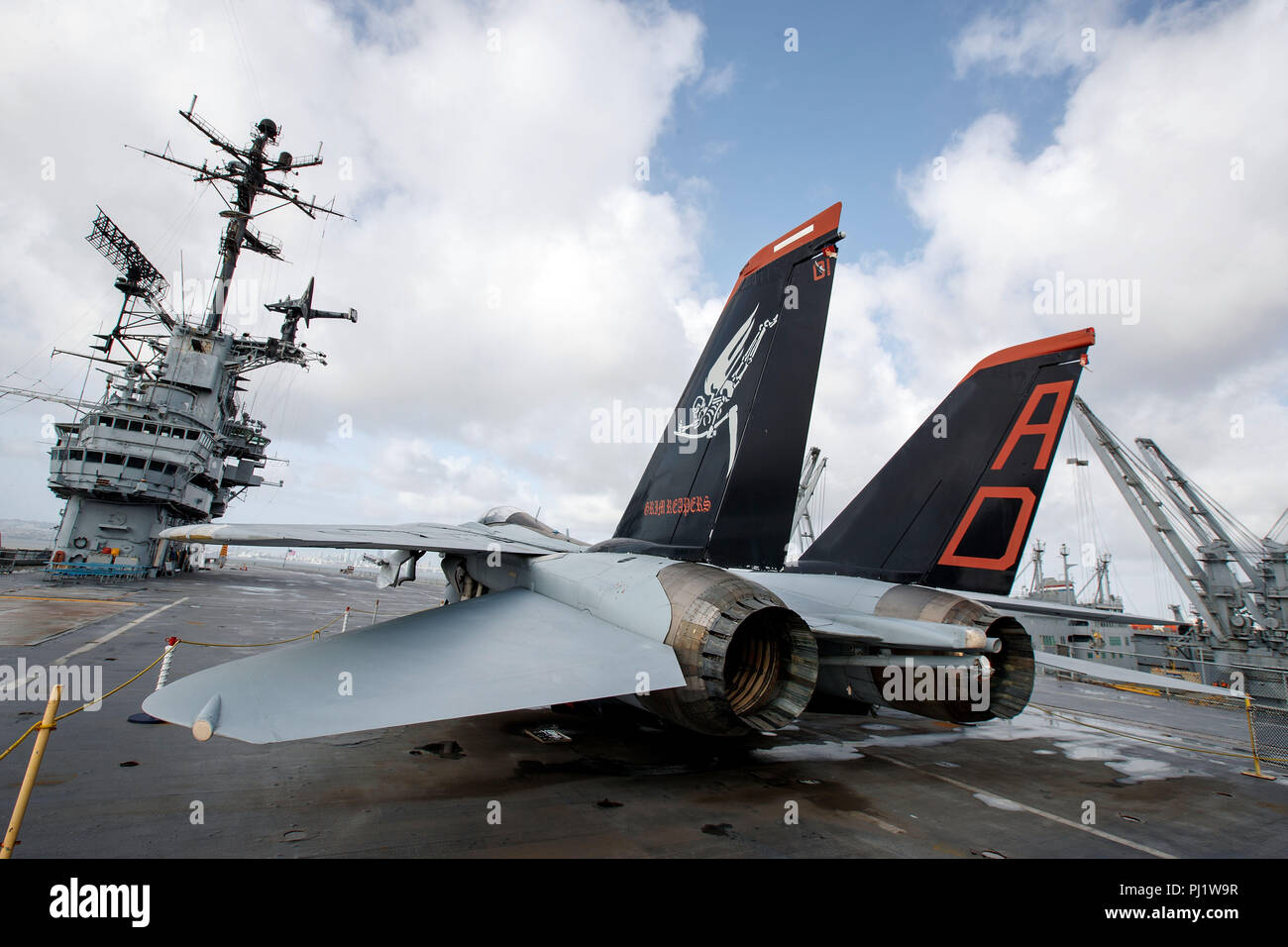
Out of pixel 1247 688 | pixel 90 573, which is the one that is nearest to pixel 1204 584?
pixel 1247 688

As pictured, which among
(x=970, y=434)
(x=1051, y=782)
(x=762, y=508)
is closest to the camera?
(x=762, y=508)

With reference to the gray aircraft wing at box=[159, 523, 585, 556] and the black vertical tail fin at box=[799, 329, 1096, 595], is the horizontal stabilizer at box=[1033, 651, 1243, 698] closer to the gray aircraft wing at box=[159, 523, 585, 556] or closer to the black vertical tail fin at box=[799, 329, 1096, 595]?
the black vertical tail fin at box=[799, 329, 1096, 595]

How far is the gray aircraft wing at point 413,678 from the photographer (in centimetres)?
277

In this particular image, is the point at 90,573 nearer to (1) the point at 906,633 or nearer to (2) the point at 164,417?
(2) the point at 164,417

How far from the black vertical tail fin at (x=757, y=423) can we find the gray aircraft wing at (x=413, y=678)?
141cm

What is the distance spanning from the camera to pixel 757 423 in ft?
16.6

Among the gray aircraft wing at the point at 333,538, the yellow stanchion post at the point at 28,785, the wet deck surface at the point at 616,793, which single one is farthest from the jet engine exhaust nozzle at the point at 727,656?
the yellow stanchion post at the point at 28,785

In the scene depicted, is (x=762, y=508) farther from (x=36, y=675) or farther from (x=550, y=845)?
(x=36, y=675)

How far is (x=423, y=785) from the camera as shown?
14.8ft

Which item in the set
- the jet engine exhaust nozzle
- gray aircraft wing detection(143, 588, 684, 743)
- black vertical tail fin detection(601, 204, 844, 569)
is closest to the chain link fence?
the jet engine exhaust nozzle

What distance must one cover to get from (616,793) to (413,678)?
86.6 inches

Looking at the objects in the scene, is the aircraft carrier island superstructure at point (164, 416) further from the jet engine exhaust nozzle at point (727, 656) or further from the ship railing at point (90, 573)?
the jet engine exhaust nozzle at point (727, 656)
